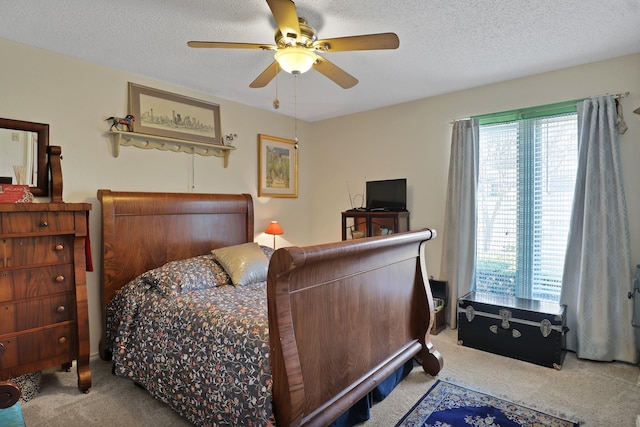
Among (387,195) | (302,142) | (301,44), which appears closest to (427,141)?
(387,195)

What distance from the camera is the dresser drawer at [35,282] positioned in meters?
2.20

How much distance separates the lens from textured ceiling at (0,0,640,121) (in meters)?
2.13

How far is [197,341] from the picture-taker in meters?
2.13

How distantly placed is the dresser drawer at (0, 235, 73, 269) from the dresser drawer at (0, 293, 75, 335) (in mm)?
246

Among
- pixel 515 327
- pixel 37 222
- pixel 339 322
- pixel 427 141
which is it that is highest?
pixel 427 141

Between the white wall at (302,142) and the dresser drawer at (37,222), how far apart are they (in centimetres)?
60

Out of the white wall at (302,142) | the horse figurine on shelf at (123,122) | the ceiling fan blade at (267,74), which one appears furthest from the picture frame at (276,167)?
the ceiling fan blade at (267,74)

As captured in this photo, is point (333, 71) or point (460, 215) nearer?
point (333, 71)

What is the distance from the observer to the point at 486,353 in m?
3.08

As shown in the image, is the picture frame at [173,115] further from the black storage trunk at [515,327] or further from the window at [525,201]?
the black storage trunk at [515,327]

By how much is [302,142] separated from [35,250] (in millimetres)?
3314

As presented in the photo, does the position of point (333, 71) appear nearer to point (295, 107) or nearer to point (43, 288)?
point (295, 107)

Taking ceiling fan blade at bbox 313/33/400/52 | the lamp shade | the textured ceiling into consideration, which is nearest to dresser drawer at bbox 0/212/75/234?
the textured ceiling

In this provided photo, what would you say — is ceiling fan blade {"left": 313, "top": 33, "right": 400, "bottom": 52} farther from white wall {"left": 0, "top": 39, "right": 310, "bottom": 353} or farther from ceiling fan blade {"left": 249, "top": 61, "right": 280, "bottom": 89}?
white wall {"left": 0, "top": 39, "right": 310, "bottom": 353}
